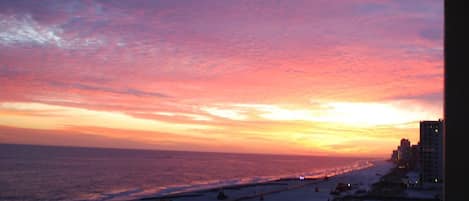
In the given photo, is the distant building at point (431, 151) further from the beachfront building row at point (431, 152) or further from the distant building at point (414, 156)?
the distant building at point (414, 156)

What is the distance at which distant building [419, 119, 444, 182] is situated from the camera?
259 feet

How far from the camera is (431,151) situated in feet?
291

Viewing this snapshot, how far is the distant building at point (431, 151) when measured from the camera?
79.1 m

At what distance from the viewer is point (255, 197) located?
175ft

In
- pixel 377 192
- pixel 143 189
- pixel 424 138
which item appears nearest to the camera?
pixel 377 192

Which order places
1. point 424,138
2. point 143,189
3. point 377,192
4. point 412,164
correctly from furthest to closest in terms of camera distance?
point 412,164, point 424,138, point 143,189, point 377,192
